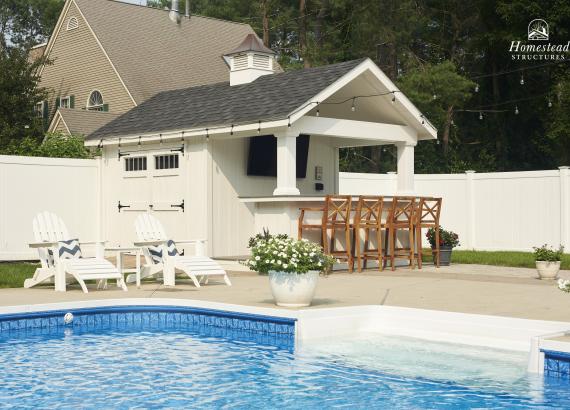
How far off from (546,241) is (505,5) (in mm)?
12460

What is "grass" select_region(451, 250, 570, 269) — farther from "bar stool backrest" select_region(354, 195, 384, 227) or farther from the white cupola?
the white cupola

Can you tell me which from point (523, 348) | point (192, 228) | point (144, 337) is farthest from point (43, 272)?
point (523, 348)

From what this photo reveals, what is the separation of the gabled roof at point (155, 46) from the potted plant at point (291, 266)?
20084 millimetres

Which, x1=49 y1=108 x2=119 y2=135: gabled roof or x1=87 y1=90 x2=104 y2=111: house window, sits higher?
x1=87 y1=90 x2=104 y2=111: house window

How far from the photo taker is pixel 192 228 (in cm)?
1630

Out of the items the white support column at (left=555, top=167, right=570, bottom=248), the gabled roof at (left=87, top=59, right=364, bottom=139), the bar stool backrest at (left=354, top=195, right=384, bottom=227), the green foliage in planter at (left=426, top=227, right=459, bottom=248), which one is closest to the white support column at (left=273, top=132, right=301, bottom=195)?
the gabled roof at (left=87, top=59, right=364, bottom=139)

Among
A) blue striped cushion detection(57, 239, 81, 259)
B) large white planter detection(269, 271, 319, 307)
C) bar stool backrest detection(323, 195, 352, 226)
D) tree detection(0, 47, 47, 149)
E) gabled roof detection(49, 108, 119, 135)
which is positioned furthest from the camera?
tree detection(0, 47, 47, 149)

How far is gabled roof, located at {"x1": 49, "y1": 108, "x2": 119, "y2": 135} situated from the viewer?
88.1ft

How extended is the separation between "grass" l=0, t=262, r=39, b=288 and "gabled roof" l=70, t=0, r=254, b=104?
13.5 m

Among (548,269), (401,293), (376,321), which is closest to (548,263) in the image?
(548,269)

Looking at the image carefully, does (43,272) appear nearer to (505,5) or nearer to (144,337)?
(144,337)

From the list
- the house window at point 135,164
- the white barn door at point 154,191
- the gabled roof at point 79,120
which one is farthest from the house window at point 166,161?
the gabled roof at point 79,120

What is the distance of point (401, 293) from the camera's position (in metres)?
11.4

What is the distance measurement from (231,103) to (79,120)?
1178cm
